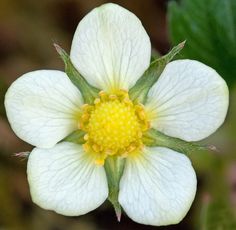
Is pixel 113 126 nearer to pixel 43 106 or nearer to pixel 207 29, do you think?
pixel 43 106

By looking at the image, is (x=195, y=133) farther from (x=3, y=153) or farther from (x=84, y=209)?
(x=3, y=153)

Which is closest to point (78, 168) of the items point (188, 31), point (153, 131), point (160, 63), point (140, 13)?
point (153, 131)

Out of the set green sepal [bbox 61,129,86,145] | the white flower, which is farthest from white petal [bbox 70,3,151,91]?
green sepal [bbox 61,129,86,145]

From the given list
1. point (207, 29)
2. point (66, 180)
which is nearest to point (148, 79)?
point (66, 180)

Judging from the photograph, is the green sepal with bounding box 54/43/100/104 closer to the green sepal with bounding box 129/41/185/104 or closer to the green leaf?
the green sepal with bounding box 129/41/185/104

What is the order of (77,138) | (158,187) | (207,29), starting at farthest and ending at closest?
1. (207,29)
2. (77,138)
3. (158,187)

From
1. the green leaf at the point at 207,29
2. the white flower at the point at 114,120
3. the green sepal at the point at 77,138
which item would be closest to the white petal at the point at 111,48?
the white flower at the point at 114,120

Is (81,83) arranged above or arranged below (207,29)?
above

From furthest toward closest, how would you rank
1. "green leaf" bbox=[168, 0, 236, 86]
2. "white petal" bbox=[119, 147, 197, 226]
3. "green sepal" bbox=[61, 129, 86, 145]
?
"green leaf" bbox=[168, 0, 236, 86], "green sepal" bbox=[61, 129, 86, 145], "white petal" bbox=[119, 147, 197, 226]
